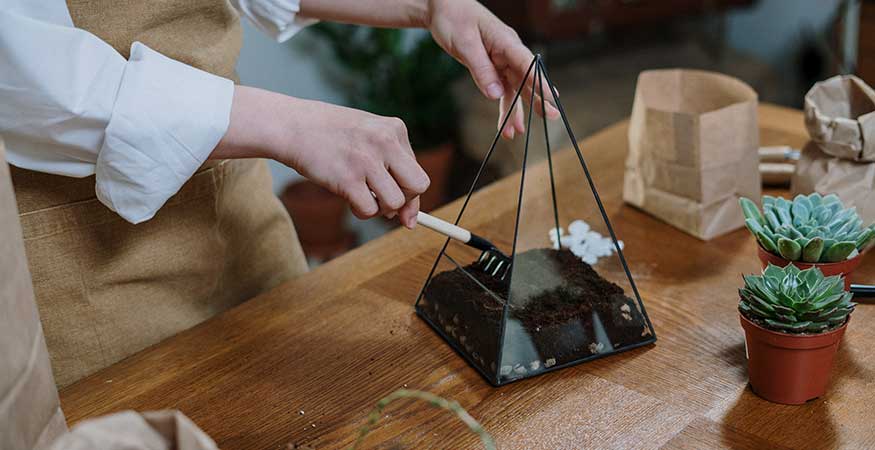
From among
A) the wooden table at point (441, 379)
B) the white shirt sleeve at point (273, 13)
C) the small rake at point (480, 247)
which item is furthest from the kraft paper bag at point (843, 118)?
the white shirt sleeve at point (273, 13)

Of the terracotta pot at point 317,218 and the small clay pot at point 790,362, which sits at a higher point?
the small clay pot at point 790,362

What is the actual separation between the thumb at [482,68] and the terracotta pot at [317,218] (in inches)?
68.1

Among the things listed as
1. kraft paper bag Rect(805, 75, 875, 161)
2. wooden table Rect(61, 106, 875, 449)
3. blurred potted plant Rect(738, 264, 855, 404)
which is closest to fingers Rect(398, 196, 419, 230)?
wooden table Rect(61, 106, 875, 449)

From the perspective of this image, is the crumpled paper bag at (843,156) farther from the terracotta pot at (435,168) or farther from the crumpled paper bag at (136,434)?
the terracotta pot at (435,168)

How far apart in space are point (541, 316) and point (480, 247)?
0.12 metres

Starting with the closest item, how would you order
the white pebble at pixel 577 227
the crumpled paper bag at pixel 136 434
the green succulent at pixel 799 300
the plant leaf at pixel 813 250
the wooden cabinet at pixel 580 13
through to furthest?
the crumpled paper bag at pixel 136 434 → the green succulent at pixel 799 300 → the plant leaf at pixel 813 250 → the white pebble at pixel 577 227 → the wooden cabinet at pixel 580 13

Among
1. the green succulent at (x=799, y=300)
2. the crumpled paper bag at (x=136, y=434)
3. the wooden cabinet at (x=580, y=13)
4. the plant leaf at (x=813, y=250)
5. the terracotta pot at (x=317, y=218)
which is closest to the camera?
the crumpled paper bag at (x=136, y=434)

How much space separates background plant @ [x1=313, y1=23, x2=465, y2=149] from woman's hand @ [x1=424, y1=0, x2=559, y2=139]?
1.73 m

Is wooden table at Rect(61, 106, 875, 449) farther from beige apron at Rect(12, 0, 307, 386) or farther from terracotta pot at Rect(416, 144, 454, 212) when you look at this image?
terracotta pot at Rect(416, 144, 454, 212)

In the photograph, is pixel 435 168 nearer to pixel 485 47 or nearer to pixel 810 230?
pixel 485 47

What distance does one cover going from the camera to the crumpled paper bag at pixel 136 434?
503mm

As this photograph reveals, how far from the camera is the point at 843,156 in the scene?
1073 mm

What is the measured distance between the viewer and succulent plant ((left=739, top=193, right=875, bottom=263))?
88cm

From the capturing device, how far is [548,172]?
39.9 inches
